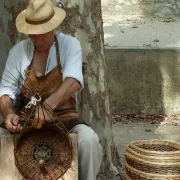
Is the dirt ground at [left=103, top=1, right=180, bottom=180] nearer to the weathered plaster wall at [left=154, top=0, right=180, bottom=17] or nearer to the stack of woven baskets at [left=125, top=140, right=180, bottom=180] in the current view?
the weathered plaster wall at [left=154, top=0, right=180, bottom=17]

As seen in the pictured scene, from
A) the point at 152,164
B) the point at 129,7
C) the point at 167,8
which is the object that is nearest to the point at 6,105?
the point at 152,164

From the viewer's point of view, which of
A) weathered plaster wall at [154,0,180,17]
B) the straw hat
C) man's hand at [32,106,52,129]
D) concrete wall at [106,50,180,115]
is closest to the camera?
man's hand at [32,106,52,129]

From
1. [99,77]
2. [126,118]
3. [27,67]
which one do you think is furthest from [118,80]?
[27,67]

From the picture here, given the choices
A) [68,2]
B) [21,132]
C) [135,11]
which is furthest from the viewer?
[135,11]

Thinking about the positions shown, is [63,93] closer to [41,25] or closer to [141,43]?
[41,25]

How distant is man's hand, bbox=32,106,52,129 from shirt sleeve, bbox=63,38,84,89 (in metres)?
0.34

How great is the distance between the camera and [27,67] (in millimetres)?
5828

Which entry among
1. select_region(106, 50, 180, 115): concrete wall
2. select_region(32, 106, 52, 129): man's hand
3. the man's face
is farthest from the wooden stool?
select_region(106, 50, 180, 115): concrete wall

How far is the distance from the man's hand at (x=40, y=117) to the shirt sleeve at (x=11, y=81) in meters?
0.45

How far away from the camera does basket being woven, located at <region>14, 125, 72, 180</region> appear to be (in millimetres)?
5473

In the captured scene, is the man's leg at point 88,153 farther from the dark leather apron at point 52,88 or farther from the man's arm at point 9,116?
the man's arm at point 9,116

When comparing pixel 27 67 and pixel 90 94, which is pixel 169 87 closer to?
pixel 90 94

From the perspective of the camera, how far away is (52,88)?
565 centimetres

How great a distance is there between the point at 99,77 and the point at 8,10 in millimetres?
1127
